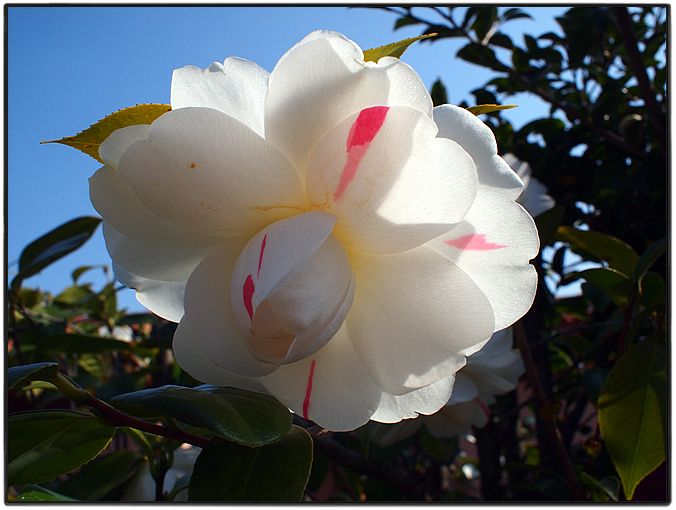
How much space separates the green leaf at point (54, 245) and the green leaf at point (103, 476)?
31 cm

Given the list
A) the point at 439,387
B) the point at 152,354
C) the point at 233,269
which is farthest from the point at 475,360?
the point at 152,354

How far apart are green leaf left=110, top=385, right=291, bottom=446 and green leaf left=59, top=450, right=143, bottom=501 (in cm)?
44

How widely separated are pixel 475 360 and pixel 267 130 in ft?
1.90

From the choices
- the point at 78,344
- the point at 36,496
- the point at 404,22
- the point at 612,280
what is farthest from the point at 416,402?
the point at 404,22

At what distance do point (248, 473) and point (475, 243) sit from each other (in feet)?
0.74

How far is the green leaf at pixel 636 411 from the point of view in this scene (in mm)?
740

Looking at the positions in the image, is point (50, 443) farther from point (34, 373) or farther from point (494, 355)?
point (494, 355)

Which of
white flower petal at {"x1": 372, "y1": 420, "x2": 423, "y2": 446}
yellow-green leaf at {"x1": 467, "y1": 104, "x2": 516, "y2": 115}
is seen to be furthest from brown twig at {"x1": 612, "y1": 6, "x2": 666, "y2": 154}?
yellow-green leaf at {"x1": 467, "y1": 104, "x2": 516, "y2": 115}

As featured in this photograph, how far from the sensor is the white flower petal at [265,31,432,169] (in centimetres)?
40

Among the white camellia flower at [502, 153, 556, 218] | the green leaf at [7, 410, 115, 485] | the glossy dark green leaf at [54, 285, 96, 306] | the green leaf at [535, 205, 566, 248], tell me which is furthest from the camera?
the glossy dark green leaf at [54, 285, 96, 306]

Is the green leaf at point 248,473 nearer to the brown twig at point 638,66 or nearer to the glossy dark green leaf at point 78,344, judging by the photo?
the glossy dark green leaf at point 78,344

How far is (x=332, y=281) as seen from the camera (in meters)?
0.41

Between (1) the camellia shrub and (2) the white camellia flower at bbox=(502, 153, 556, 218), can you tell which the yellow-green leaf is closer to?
(1) the camellia shrub

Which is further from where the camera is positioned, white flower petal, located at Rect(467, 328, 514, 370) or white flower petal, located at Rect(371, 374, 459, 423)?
white flower petal, located at Rect(467, 328, 514, 370)
